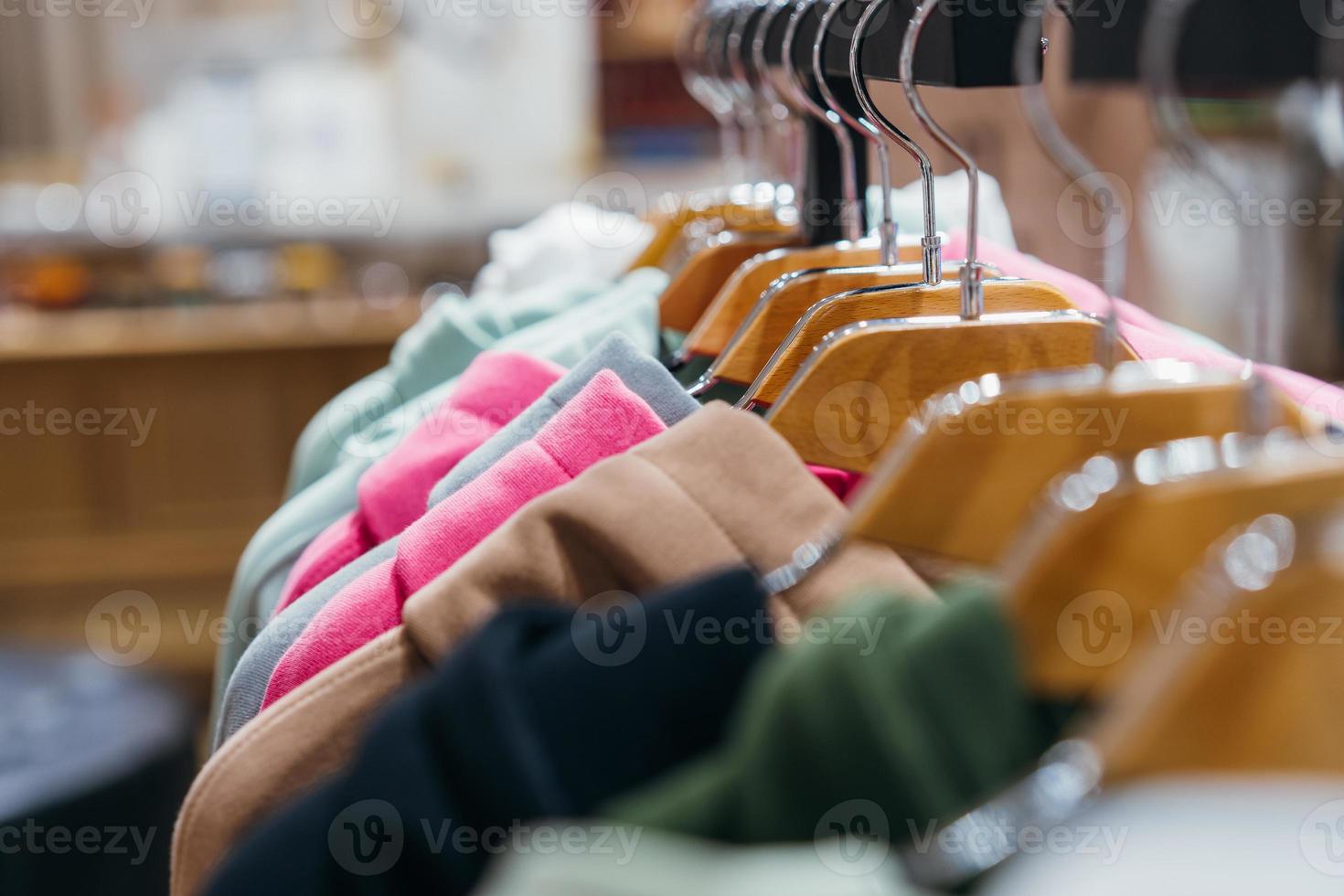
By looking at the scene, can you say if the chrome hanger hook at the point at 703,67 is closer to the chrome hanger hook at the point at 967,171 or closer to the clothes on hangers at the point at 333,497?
the clothes on hangers at the point at 333,497

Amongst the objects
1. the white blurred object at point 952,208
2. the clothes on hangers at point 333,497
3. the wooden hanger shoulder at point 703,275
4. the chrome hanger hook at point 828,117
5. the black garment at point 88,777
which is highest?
the chrome hanger hook at point 828,117

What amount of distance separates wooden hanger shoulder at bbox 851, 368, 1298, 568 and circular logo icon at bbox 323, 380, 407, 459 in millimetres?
519

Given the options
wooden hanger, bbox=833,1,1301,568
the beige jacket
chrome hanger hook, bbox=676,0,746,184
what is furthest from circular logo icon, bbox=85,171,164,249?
wooden hanger, bbox=833,1,1301,568

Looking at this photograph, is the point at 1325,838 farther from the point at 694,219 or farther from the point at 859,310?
the point at 694,219

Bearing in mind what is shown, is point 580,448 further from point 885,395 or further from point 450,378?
point 450,378

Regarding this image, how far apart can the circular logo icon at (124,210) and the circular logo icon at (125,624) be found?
2.66 feet

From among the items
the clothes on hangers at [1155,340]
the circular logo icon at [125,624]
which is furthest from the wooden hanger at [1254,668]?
the circular logo icon at [125,624]

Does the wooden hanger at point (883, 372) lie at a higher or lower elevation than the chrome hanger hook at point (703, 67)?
lower

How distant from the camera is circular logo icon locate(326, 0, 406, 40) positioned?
10.9 ft

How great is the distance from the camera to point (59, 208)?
303cm

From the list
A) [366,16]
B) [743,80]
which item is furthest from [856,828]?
[366,16]

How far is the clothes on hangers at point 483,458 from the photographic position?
0.58m

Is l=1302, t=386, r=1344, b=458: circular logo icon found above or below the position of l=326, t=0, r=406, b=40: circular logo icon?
below

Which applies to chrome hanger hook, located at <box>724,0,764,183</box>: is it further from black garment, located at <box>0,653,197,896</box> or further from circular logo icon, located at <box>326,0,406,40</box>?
circular logo icon, located at <box>326,0,406,40</box>
